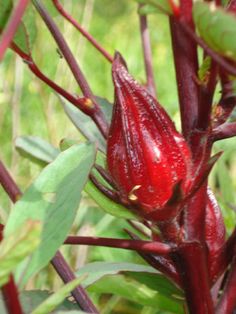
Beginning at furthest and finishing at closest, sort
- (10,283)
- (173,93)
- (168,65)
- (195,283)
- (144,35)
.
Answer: (168,65) < (173,93) < (144,35) < (195,283) < (10,283)

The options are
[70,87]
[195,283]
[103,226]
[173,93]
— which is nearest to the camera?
[195,283]

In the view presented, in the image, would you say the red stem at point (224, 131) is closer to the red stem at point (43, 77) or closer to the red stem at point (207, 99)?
the red stem at point (207, 99)

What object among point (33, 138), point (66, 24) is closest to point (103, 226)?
point (33, 138)

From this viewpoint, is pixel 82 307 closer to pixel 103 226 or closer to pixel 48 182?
pixel 48 182

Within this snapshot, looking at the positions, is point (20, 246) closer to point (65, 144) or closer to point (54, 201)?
point (54, 201)

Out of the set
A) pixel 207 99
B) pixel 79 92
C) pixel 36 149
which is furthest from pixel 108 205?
pixel 79 92

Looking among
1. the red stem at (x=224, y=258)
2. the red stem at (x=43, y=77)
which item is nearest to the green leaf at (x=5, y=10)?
the red stem at (x=43, y=77)

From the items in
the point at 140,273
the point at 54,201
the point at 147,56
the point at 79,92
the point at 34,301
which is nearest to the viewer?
the point at 54,201
